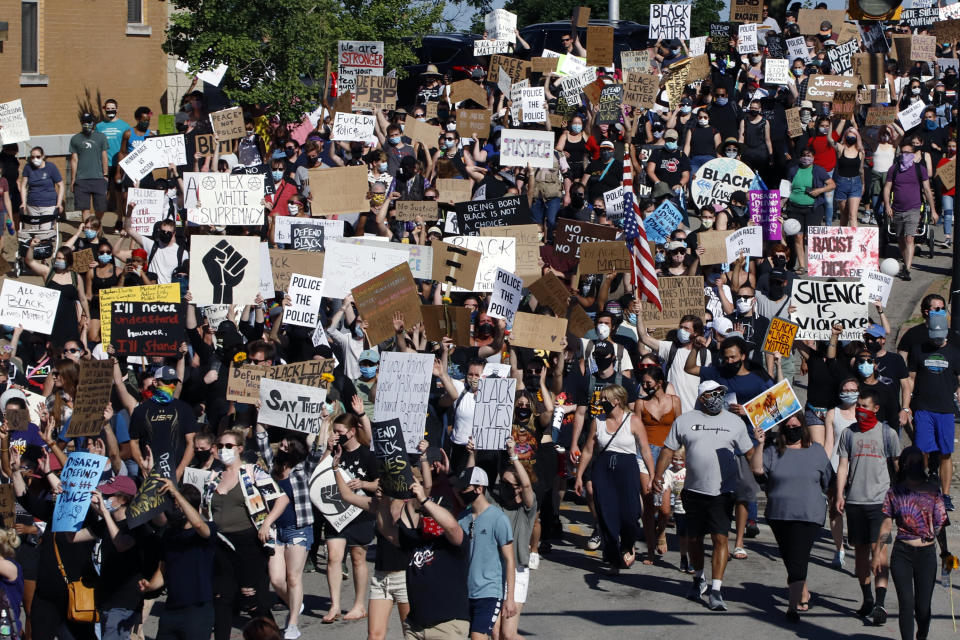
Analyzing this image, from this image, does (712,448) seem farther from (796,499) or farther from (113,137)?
(113,137)

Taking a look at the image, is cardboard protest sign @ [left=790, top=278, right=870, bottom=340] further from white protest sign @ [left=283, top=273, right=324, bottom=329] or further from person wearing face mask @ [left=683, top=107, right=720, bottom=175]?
person wearing face mask @ [left=683, top=107, right=720, bottom=175]

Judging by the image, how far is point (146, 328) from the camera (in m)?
13.2

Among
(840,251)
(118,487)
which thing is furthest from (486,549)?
(840,251)

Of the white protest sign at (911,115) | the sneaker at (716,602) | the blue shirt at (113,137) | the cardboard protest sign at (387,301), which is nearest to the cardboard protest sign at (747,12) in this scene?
the white protest sign at (911,115)

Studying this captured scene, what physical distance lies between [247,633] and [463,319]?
21.2 feet

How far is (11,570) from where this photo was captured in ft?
28.9

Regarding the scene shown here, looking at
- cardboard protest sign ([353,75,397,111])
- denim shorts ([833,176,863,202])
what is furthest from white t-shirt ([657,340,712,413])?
cardboard protest sign ([353,75,397,111])

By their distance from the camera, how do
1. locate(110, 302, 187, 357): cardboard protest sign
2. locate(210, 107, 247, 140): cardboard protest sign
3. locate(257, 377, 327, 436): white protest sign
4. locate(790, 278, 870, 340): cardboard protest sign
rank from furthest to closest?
locate(210, 107, 247, 140): cardboard protest sign
locate(790, 278, 870, 340): cardboard protest sign
locate(110, 302, 187, 357): cardboard protest sign
locate(257, 377, 327, 436): white protest sign

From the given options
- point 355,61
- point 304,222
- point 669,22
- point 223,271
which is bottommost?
point 223,271

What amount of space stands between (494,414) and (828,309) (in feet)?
13.6

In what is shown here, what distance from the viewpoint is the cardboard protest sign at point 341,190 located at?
16.0 meters

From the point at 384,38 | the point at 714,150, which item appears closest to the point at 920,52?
the point at 714,150

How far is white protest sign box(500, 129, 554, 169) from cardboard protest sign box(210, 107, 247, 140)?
3282 mm

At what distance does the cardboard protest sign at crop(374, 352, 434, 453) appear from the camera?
11648 mm
